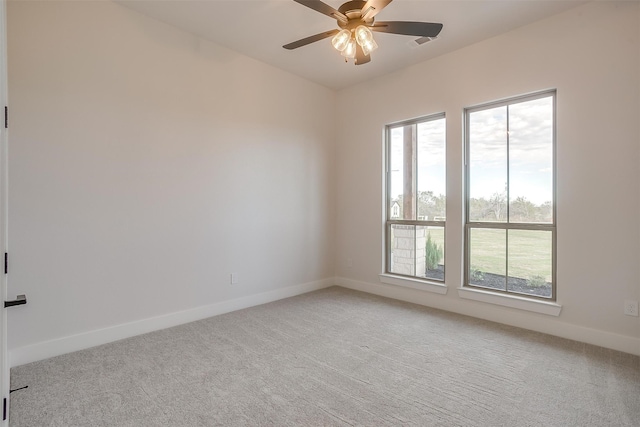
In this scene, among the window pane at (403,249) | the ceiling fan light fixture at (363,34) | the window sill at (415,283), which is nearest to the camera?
the ceiling fan light fixture at (363,34)

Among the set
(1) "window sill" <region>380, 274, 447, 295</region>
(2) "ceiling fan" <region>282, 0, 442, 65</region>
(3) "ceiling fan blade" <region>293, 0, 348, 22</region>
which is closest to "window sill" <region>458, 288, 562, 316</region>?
(1) "window sill" <region>380, 274, 447, 295</region>

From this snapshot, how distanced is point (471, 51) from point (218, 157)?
313cm

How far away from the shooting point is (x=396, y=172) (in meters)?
4.61

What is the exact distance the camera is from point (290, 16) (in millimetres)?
3154

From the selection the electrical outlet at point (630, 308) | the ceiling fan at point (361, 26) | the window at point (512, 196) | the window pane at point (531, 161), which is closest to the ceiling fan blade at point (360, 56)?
the ceiling fan at point (361, 26)

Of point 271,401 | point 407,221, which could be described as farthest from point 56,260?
point 407,221

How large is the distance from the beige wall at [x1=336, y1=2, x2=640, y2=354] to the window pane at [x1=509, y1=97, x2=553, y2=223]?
0.54 ft

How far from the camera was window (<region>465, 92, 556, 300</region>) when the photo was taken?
3.30 metres

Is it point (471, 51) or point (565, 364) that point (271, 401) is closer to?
point (565, 364)

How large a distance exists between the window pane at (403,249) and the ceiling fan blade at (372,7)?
2.77 m

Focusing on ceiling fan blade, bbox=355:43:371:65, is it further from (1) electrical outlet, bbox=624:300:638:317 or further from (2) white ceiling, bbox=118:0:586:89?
(1) electrical outlet, bbox=624:300:638:317

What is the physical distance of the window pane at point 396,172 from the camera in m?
4.55

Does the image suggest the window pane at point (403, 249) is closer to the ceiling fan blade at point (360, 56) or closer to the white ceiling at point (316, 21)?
the white ceiling at point (316, 21)

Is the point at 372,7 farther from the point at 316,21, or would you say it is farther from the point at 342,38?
the point at 316,21
